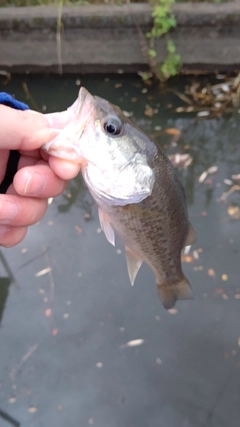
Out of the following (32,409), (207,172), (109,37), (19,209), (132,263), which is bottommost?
(32,409)

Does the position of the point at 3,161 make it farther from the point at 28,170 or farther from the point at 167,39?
the point at 167,39

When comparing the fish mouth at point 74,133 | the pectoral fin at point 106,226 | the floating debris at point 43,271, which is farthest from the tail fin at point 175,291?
the floating debris at point 43,271

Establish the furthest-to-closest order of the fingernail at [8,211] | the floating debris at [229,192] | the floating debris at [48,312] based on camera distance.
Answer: the floating debris at [229,192] → the floating debris at [48,312] → the fingernail at [8,211]

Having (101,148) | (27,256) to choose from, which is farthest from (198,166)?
(101,148)

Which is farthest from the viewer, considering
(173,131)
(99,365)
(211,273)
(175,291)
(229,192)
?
(173,131)

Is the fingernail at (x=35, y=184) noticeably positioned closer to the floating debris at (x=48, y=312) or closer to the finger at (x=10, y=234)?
the finger at (x=10, y=234)

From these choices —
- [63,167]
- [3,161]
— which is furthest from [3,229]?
[63,167]
